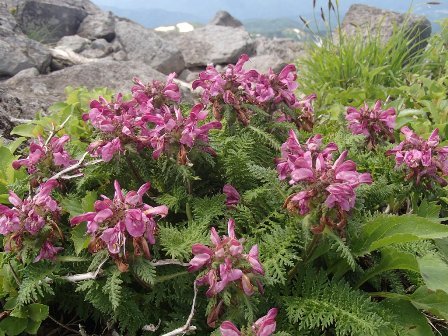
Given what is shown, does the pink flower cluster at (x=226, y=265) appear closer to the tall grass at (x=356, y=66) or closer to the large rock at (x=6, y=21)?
the tall grass at (x=356, y=66)

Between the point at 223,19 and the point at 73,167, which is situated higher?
the point at 73,167

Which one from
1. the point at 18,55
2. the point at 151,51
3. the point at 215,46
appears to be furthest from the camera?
the point at 215,46

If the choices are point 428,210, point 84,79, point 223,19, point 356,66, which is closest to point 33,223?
point 428,210

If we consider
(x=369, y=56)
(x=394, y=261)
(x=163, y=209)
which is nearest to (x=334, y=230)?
(x=394, y=261)

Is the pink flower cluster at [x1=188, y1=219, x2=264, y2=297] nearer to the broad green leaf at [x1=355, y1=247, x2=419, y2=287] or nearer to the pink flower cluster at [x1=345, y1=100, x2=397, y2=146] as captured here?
the broad green leaf at [x1=355, y1=247, x2=419, y2=287]

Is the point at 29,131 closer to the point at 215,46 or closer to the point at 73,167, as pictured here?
the point at 73,167

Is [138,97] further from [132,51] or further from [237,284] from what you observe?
[132,51]

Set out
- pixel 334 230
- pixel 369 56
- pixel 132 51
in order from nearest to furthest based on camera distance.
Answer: pixel 334 230
pixel 369 56
pixel 132 51

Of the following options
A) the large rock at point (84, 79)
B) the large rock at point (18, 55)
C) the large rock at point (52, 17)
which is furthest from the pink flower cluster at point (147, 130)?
the large rock at point (52, 17)
